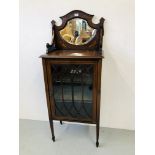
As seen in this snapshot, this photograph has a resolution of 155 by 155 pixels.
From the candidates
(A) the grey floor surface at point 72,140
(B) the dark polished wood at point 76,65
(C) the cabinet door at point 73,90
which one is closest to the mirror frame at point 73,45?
(B) the dark polished wood at point 76,65

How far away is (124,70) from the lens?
2.21 meters

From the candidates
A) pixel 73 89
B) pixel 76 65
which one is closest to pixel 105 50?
pixel 76 65

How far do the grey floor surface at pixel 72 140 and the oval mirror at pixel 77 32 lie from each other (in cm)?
107

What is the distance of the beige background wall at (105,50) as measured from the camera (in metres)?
2.12

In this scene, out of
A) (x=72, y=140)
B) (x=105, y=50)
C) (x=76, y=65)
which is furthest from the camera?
(x=105, y=50)

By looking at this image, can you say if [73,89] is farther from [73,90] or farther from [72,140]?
[72,140]

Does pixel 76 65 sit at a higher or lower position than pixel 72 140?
higher

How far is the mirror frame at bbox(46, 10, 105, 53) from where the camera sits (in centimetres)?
214

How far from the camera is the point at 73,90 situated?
1.95 metres

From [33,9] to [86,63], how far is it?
106cm

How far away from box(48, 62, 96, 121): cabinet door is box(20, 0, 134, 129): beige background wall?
0.43 metres

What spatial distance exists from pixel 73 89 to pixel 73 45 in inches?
23.2
